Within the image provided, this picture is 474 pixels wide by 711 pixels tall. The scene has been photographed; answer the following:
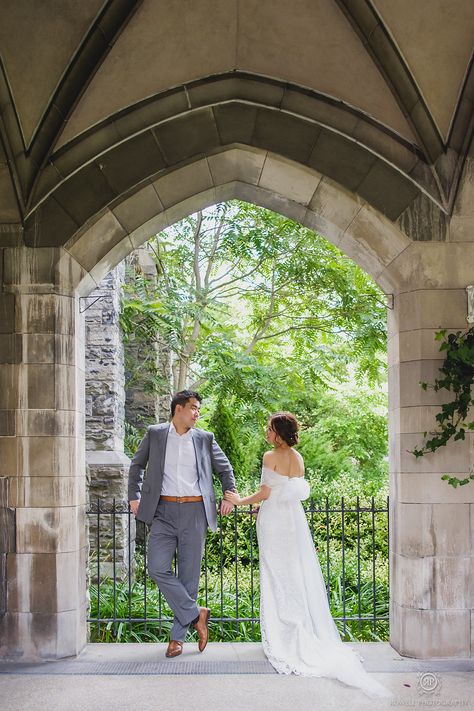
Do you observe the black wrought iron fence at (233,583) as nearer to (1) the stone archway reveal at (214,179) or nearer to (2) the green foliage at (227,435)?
(1) the stone archway reveal at (214,179)

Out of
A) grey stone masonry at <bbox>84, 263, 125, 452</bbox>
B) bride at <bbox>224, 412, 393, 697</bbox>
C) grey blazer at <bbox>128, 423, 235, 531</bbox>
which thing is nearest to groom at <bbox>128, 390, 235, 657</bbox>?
grey blazer at <bbox>128, 423, 235, 531</bbox>

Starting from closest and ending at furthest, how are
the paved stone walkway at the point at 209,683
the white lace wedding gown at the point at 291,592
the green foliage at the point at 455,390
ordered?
1. the paved stone walkway at the point at 209,683
2. the white lace wedding gown at the point at 291,592
3. the green foliage at the point at 455,390

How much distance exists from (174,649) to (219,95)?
3.82m

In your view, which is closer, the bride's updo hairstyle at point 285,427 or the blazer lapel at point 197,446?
the bride's updo hairstyle at point 285,427

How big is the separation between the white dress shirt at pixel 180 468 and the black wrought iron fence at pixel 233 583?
469mm

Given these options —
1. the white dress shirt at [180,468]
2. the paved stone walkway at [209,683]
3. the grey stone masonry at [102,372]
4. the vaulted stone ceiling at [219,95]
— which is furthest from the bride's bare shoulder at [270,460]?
the grey stone masonry at [102,372]

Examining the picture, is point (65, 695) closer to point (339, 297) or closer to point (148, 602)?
point (148, 602)

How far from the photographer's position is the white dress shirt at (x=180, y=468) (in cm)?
535

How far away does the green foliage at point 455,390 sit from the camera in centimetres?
502

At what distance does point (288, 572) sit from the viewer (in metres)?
5.19

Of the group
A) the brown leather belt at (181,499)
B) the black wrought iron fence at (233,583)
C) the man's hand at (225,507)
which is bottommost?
the black wrought iron fence at (233,583)

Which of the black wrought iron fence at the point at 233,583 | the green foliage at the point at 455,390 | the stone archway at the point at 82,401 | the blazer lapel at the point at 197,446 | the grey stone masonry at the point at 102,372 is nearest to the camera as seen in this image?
the green foliage at the point at 455,390

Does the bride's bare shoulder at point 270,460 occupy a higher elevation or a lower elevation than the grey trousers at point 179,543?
higher

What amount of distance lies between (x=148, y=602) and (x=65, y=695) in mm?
2788
